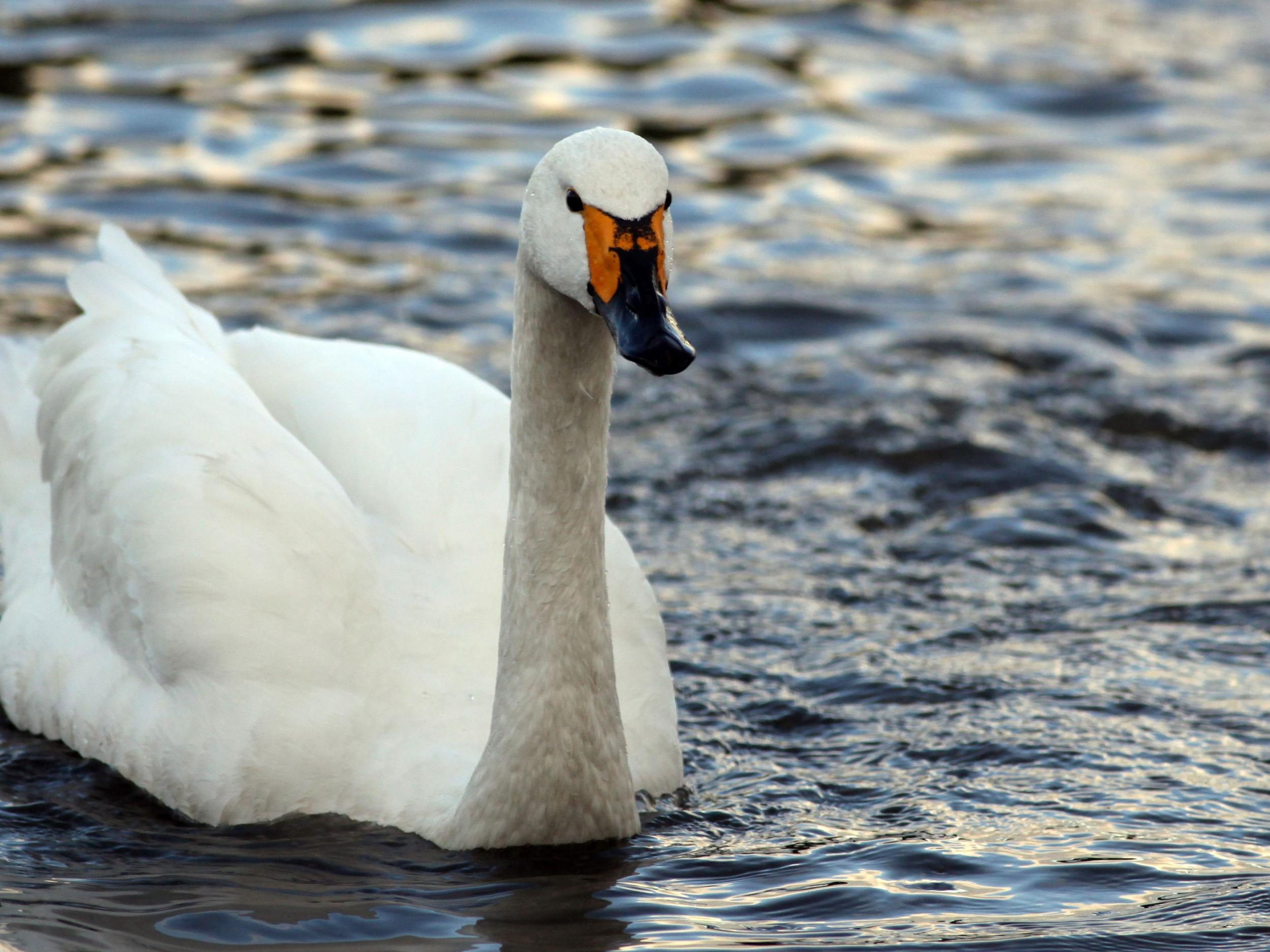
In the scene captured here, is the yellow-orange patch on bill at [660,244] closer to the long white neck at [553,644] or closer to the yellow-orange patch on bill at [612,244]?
the yellow-orange patch on bill at [612,244]

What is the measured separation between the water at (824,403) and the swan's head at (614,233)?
1.80 m

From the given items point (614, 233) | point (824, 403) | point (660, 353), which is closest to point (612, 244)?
point (614, 233)

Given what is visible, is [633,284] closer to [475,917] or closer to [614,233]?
[614,233]

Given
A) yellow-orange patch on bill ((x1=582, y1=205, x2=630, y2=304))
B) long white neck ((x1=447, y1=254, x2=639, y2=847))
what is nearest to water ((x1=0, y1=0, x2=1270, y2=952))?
long white neck ((x1=447, y1=254, x2=639, y2=847))

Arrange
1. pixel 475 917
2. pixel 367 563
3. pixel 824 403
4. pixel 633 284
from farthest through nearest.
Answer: pixel 824 403, pixel 367 563, pixel 475 917, pixel 633 284

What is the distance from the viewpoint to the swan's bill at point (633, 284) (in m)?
4.66

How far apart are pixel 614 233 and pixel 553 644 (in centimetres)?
135

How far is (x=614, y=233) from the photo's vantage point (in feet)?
16.0

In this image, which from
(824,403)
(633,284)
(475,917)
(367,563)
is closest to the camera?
(633,284)

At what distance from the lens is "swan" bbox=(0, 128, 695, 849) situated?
5.41 m

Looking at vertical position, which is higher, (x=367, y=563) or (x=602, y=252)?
(x=602, y=252)

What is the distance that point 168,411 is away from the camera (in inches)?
261

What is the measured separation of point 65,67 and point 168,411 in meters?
8.75

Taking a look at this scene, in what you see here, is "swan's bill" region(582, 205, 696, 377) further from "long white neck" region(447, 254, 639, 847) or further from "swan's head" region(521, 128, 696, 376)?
"long white neck" region(447, 254, 639, 847)
